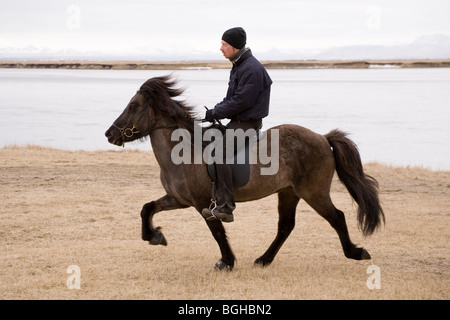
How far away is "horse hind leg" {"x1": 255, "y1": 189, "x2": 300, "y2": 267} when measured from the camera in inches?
304

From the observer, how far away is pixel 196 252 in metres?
8.55

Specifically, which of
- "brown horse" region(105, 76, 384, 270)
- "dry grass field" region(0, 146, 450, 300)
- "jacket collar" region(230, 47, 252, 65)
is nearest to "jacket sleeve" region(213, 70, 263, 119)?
"jacket collar" region(230, 47, 252, 65)

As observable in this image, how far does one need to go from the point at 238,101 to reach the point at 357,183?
2.06 metres

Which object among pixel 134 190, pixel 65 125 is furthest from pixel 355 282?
pixel 65 125

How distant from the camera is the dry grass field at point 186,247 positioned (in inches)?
261

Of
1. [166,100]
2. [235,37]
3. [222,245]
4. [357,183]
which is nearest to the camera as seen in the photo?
[235,37]

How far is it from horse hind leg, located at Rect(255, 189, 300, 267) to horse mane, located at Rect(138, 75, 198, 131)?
64.3 inches

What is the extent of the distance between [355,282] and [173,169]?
255cm

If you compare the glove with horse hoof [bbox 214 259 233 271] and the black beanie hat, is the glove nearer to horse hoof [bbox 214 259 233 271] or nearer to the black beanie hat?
the black beanie hat

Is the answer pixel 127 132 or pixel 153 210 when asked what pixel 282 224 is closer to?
pixel 153 210

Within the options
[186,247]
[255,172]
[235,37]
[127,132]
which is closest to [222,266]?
[255,172]

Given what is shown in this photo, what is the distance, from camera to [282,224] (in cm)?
779
